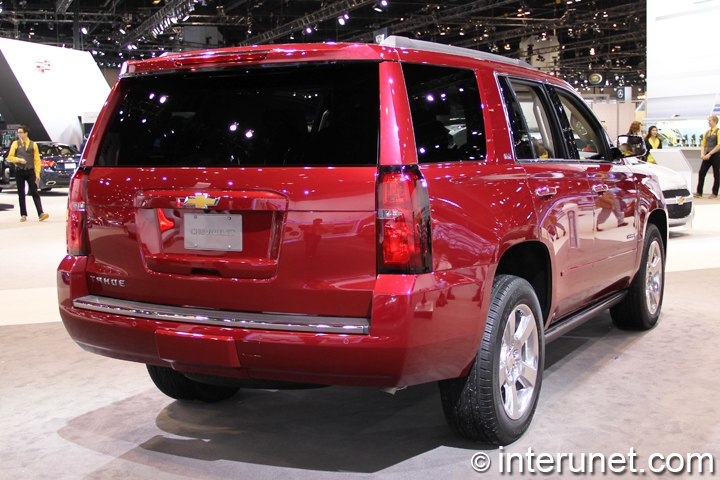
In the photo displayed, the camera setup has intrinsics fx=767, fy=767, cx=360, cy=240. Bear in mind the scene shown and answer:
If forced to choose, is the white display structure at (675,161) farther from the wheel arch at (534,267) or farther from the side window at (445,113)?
the side window at (445,113)

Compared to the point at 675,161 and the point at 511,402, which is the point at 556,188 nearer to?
the point at 511,402

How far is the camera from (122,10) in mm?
A: 33000

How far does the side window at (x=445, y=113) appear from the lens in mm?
2982

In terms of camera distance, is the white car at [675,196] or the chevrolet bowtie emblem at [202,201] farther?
the white car at [675,196]

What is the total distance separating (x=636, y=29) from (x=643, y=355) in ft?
109

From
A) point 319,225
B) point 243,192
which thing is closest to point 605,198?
point 319,225

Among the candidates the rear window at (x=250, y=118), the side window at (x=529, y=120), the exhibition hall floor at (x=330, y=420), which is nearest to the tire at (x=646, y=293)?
the exhibition hall floor at (x=330, y=420)

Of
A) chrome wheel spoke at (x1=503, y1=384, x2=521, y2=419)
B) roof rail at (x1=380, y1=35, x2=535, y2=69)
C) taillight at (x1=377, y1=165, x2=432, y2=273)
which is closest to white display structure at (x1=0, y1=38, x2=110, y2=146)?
roof rail at (x1=380, y1=35, x2=535, y2=69)

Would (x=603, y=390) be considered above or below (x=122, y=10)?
below

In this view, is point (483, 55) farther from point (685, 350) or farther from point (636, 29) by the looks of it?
point (636, 29)

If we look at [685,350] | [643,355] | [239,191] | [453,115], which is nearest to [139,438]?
[239,191]

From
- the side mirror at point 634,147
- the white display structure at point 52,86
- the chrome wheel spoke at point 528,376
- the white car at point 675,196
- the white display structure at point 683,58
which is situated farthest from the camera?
the white display structure at point 52,86

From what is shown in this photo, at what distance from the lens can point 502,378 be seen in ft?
11.0

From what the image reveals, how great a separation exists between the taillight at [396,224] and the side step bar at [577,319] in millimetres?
1384
